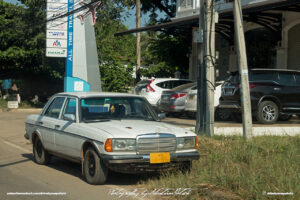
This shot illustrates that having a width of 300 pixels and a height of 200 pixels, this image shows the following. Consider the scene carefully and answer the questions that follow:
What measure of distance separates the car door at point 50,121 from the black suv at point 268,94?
6911mm

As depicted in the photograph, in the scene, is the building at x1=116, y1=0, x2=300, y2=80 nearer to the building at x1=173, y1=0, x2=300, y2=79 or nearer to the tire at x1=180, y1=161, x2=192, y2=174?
the building at x1=173, y1=0, x2=300, y2=79

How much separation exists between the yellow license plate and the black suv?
302 inches

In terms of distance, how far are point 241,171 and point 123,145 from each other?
1.95 meters

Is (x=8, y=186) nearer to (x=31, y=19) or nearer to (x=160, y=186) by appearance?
(x=160, y=186)

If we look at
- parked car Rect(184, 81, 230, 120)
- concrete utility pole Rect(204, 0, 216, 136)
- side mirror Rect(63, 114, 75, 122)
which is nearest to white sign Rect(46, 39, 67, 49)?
parked car Rect(184, 81, 230, 120)

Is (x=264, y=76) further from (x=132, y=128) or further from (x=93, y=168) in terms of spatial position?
(x=93, y=168)

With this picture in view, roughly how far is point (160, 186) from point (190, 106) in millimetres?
9867

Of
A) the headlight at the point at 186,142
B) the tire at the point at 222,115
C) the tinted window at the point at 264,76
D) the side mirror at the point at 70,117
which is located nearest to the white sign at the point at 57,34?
the tire at the point at 222,115

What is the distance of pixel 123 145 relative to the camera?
7.24m

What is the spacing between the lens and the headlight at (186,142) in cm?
767

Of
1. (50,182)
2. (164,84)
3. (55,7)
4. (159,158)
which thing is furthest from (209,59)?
(55,7)

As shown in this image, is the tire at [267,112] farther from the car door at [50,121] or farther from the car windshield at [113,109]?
the car door at [50,121]

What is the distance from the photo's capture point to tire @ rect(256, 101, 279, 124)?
14.6 meters

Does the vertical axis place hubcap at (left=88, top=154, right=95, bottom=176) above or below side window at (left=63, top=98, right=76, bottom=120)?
below
